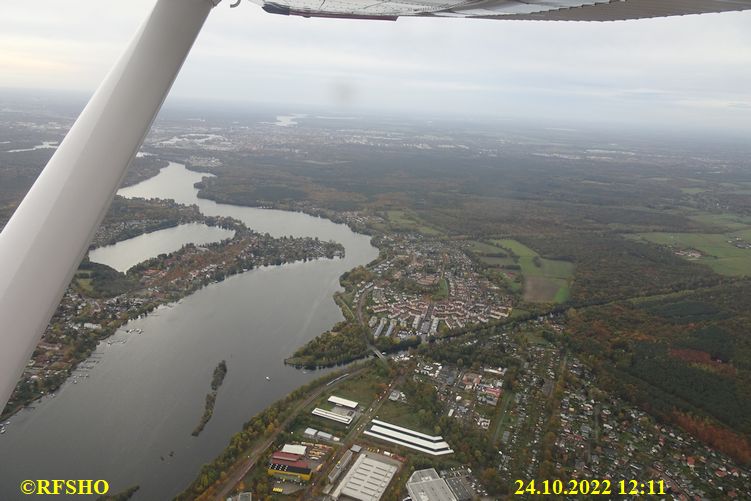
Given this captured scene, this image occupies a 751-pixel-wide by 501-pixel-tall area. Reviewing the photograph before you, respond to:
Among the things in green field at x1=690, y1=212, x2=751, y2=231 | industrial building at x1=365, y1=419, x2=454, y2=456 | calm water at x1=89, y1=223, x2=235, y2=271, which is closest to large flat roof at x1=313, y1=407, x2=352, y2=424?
industrial building at x1=365, y1=419, x2=454, y2=456

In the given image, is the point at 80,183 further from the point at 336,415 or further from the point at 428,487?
the point at 336,415

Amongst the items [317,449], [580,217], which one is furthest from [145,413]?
[580,217]

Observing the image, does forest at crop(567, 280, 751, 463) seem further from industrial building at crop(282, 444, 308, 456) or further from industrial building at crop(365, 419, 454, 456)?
industrial building at crop(282, 444, 308, 456)

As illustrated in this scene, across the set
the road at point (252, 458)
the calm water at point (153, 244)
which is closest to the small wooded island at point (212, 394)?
the road at point (252, 458)

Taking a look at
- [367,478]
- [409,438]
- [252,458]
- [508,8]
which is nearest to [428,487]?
[367,478]

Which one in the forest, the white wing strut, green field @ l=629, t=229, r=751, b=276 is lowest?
the forest

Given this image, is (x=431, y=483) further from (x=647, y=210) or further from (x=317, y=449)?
(x=647, y=210)

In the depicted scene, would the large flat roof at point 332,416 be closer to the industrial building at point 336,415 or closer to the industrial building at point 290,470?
the industrial building at point 336,415
